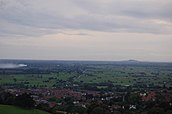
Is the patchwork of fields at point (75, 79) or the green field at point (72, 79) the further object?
the green field at point (72, 79)

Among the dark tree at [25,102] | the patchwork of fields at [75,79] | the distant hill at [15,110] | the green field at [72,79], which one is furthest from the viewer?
the green field at [72,79]

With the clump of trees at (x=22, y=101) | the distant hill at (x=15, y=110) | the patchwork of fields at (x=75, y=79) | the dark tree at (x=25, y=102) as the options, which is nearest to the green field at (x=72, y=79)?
the patchwork of fields at (x=75, y=79)

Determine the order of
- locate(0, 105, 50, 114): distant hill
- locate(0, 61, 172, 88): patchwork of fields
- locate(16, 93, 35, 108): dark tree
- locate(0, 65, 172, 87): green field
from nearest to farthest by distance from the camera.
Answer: locate(0, 105, 50, 114): distant hill
locate(16, 93, 35, 108): dark tree
locate(0, 61, 172, 88): patchwork of fields
locate(0, 65, 172, 87): green field

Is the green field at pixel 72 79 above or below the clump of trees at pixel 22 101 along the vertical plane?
below

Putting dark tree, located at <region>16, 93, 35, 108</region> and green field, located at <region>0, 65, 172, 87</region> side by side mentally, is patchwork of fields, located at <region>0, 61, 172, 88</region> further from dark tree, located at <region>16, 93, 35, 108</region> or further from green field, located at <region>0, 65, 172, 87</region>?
dark tree, located at <region>16, 93, 35, 108</region>

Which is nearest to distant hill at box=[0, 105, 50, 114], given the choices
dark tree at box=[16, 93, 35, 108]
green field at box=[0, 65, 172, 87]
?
dark tree at box=[16, 93, 35, 108]

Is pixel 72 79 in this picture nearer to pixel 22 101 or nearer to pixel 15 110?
pixel 22 101

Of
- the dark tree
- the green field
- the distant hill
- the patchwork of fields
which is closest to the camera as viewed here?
the distant hill

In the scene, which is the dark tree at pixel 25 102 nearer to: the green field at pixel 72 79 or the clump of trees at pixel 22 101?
the clump of trees at pixel 22 101

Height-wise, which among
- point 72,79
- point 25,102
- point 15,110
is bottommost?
point 72,79

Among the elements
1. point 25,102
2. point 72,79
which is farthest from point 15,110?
point 72,79

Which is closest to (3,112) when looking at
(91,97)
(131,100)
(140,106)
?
(140,106)
